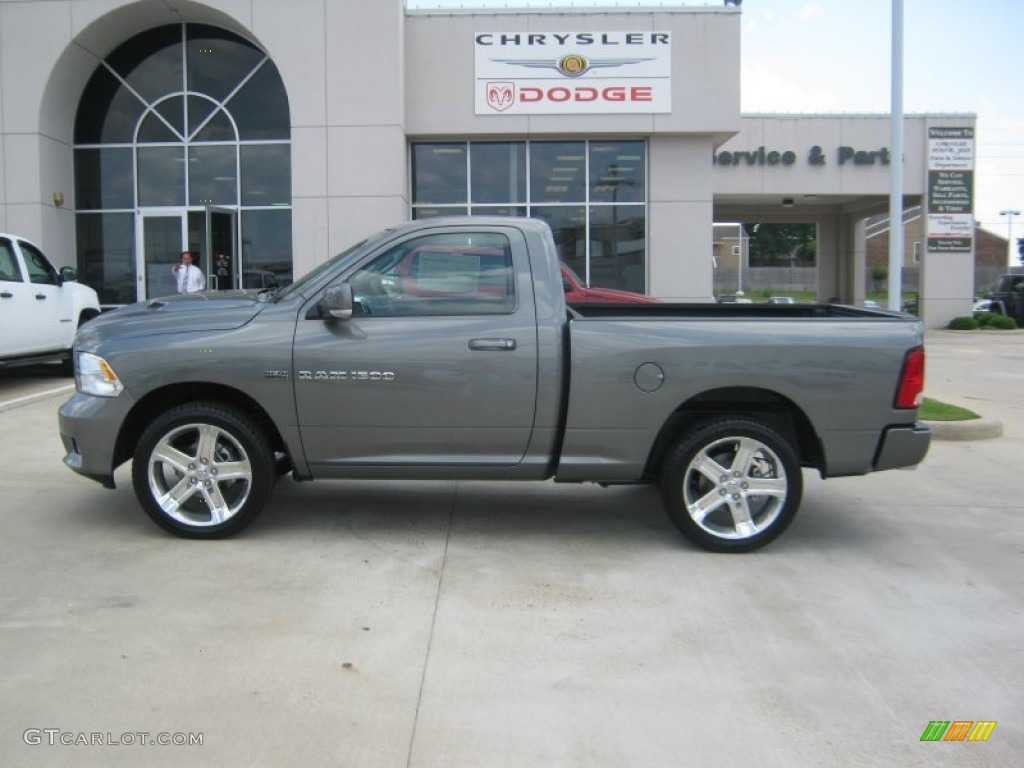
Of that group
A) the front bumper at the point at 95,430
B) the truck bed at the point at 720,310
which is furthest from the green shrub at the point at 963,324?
the front bumper at the point at 95,430

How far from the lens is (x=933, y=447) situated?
904 cm

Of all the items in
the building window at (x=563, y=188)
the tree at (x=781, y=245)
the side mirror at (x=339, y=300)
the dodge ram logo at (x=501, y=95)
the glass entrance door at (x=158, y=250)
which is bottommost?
the side mirror at (x=339, y=300)

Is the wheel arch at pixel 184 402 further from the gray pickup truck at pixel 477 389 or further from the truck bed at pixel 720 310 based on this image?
the truck bed at pixel 720 310

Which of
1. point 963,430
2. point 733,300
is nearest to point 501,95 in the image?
point 733,300

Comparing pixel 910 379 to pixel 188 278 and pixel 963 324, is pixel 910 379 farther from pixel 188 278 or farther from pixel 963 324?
pixel 963 324

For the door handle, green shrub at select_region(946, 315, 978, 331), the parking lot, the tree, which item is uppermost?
the tree

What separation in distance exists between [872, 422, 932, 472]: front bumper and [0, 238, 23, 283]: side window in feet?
33.5

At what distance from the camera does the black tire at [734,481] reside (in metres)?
5.50

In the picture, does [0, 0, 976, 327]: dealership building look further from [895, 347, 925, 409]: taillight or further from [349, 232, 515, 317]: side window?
[895, 347, 925, 409]: taillight

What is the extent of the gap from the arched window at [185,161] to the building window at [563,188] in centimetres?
296

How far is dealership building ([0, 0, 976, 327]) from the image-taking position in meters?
17.1

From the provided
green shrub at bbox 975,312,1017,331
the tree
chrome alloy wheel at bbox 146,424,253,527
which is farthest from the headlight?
the tree

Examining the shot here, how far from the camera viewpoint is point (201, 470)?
5.62 metres

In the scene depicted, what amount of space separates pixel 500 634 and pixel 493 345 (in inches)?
68.9
